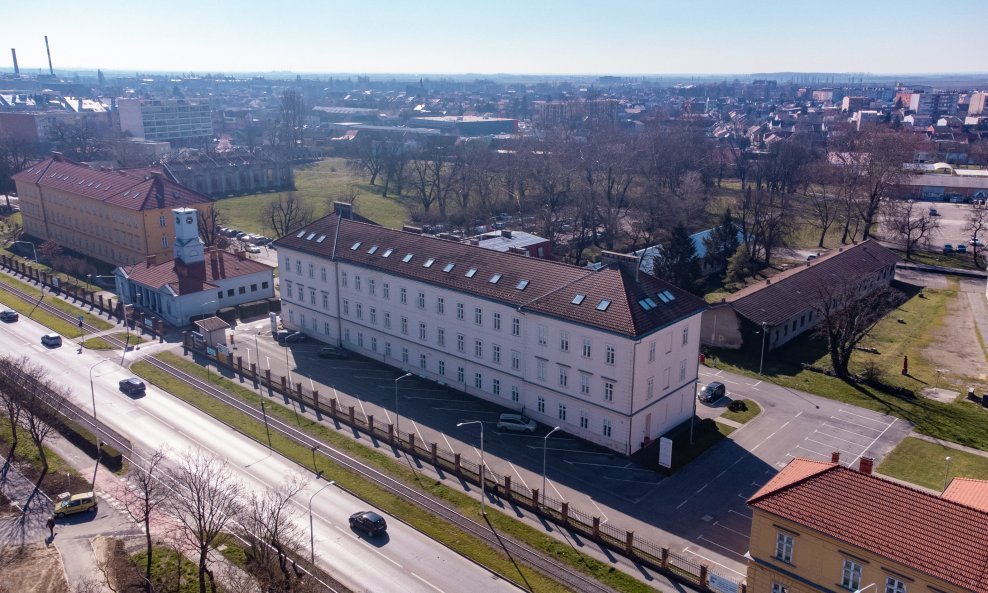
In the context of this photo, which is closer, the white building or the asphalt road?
the asphalt road

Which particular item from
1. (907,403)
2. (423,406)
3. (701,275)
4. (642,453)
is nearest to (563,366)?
(642,453)

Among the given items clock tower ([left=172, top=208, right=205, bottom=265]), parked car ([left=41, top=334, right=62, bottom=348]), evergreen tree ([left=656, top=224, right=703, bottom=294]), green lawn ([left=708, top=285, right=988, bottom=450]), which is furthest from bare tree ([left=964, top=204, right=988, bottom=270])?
parked car ([left=41, top=334, right=62, bottom=348])

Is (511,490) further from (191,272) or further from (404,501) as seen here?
(191,272)

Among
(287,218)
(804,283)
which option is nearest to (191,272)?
(287,218)

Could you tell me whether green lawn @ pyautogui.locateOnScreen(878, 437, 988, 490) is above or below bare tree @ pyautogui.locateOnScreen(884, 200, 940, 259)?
below

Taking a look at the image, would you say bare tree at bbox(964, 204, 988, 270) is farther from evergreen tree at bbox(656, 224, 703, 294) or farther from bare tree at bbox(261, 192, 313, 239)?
bare tree at bbox(261, 192, 313, 239)

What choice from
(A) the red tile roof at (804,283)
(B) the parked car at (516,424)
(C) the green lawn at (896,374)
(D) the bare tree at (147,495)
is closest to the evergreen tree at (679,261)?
(A) the red tile roof at (804,283)

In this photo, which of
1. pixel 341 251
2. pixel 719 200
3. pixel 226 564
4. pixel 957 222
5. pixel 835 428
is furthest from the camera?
pixel 719 200

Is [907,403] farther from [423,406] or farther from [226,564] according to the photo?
[226,564]
